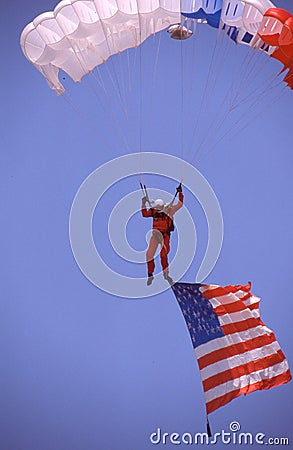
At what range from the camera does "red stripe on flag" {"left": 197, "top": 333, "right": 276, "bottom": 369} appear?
13.6 feet

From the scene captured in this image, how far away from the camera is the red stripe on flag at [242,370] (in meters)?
4.10

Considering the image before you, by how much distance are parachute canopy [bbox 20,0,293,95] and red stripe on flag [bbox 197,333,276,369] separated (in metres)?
1.55

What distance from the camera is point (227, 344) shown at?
13.9 ft

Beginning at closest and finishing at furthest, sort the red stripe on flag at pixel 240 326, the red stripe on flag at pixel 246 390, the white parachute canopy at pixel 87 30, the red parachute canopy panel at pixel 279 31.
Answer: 1. the red parachute canopy panel at pixel 279 31
2. the white parachute canopy at pixel 87 30
3. the red stripe on flag at pixel 246 390
4. the red stripe on flag at pixel 240 326

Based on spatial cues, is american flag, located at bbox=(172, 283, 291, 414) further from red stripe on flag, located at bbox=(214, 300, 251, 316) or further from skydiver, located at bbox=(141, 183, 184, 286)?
skydiver, located at bbox=(141, 183, 184, 286)

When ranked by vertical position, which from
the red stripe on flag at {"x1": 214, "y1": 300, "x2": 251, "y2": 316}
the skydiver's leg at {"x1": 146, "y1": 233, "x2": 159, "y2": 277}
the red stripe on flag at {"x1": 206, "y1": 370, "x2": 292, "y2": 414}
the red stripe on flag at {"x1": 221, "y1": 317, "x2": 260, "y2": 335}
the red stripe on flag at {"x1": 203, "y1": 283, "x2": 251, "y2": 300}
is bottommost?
the red stripe on flag at {"x1": 206, "y1": 370, "x2": 292, "y2": 414}

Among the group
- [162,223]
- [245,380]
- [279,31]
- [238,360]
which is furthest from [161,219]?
[279,31]

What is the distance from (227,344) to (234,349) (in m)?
0.05

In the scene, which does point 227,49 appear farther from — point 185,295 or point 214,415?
point 214,415

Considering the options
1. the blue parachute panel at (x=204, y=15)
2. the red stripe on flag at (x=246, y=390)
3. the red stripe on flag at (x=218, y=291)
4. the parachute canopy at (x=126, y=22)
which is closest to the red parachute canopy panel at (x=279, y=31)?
the parachute canopy at (x=126, y=22)

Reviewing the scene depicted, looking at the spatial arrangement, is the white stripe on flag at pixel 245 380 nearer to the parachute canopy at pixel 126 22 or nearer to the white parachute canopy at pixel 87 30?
the parachute canopy at pixel 126 22

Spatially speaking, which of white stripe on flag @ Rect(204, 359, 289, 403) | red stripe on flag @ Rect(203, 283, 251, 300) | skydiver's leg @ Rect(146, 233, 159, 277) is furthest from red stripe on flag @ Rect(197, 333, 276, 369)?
skydiver's leg @ Rect(146, 233, 159, 277)

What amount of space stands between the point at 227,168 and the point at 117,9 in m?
1.91

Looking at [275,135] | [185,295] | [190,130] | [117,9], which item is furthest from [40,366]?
[117,9]
